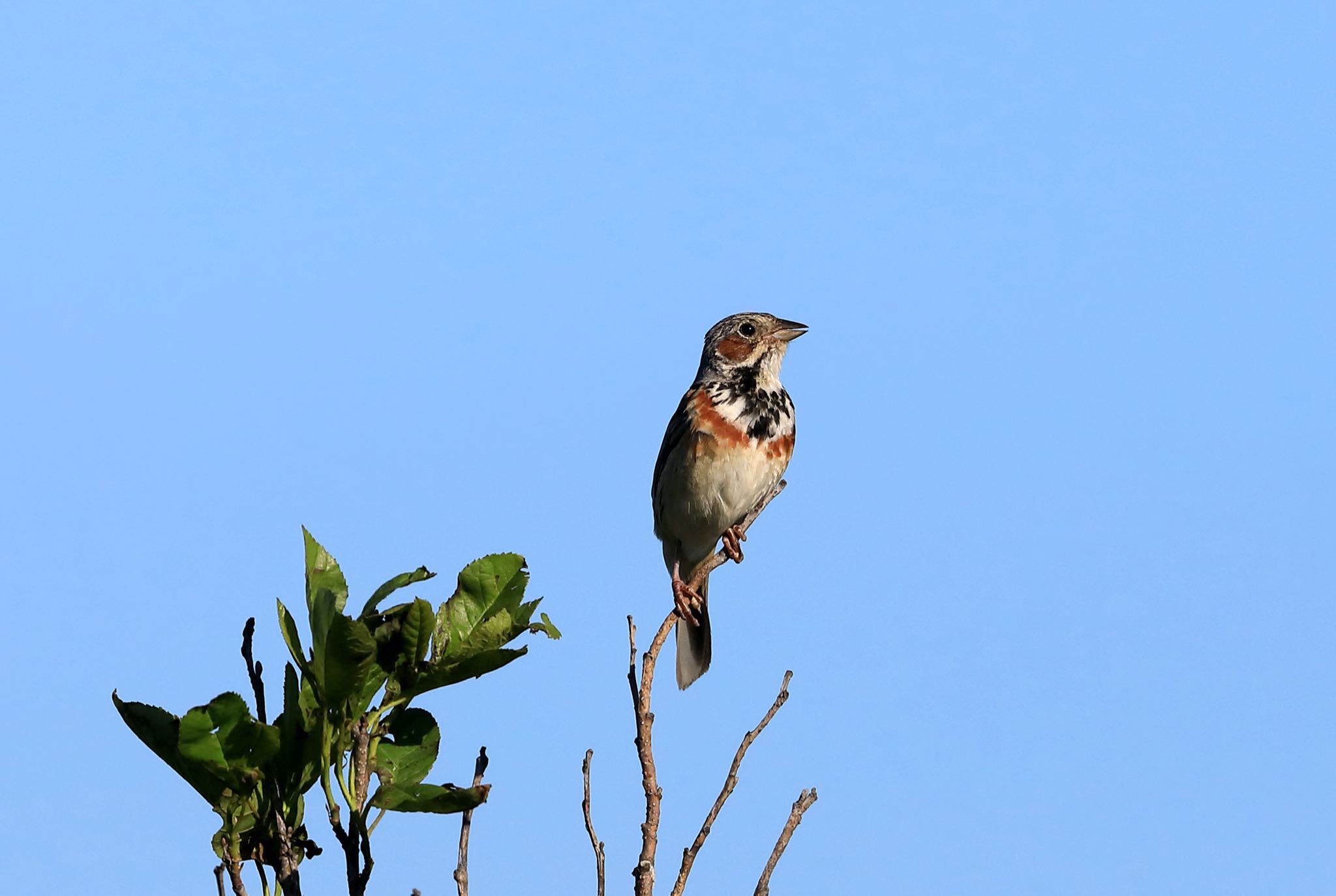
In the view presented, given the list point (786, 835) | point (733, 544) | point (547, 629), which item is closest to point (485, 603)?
point (547, 629)

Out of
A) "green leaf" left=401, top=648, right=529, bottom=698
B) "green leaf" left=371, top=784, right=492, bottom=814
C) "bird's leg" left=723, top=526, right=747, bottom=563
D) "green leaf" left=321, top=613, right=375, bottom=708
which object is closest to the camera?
"green leaf" left=321, top=613, right=375, bottom=708

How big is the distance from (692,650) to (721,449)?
1.33m

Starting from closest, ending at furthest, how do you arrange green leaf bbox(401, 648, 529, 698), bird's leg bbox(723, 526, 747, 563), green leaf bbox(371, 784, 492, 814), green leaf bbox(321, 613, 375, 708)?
green leaf bbox(321, 613, 375, 708) → green leaf bbox(371, 784, 492, 814) → green leaf bbox(401, 648, 529, 698) → bird's leg bbox(723, 526, 747, 563)

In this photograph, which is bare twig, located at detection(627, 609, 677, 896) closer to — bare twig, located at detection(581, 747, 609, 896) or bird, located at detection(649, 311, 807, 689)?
bare twig, located at detection(581, 747, 609, 896)

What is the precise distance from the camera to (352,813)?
2.24 m

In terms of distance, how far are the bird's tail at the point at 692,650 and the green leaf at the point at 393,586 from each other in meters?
6.03

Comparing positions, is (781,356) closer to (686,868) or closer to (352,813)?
(686,868)

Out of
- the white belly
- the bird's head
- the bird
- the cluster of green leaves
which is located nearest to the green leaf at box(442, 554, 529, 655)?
the cluster of green leaves

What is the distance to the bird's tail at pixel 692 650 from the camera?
843cm

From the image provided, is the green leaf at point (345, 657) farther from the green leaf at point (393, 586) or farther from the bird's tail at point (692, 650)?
the bird's tail at point (692, 650)

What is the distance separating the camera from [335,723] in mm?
2316

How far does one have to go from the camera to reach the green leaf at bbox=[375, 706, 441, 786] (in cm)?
241

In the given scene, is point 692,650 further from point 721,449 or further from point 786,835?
point 786,835

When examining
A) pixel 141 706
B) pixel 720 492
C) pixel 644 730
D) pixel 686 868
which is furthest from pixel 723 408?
pixel 141 706
